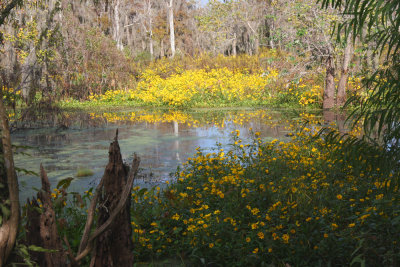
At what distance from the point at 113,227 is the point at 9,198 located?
2.29ft

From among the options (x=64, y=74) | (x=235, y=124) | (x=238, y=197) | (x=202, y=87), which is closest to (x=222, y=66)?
(x=202, y=87)

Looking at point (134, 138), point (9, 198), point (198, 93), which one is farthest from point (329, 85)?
point (9, 198)

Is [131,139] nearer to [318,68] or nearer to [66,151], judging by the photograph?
[66,151]

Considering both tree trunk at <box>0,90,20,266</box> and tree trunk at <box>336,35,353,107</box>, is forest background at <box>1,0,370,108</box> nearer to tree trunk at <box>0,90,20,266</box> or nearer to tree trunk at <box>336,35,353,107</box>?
tree trunk at <box>336,35,353,107</box>

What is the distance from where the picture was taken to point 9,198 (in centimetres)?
116

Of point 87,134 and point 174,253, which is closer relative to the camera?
point 174,253

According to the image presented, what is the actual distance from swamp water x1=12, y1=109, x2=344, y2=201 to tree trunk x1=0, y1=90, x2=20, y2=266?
3.53m

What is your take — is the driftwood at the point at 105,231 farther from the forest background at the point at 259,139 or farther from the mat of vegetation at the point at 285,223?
the mat of vegetation at the point at 285,223

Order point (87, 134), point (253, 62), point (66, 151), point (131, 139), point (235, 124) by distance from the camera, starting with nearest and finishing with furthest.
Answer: point (66, 151), point (131, 139), point (87, 134), point (235, 124), point (253, 62)

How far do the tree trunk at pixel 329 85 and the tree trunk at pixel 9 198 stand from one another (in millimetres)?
14020

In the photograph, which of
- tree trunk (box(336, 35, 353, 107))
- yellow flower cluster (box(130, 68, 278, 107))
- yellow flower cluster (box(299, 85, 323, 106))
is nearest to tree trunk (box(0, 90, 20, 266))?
tree trunk (box(336, 35, 353, 107))

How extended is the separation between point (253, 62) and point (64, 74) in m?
11.6

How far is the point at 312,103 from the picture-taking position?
1572cm

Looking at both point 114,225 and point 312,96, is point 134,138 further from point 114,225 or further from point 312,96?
point 114,225
